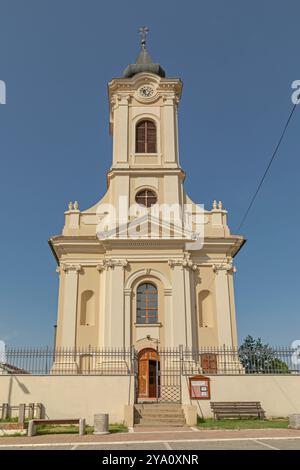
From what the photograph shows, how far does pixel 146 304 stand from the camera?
26.3m

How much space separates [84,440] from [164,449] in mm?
3150

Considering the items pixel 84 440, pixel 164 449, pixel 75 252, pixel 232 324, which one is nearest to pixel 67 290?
pixel 75 252

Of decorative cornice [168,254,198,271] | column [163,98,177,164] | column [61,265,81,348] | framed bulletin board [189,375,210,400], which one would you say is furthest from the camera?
column [163,98,177,164]

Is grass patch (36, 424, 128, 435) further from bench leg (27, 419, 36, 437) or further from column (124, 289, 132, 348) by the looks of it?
column (124, 289, 132, 348)

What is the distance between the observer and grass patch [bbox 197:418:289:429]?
15.7m

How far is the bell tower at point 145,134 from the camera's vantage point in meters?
29.6

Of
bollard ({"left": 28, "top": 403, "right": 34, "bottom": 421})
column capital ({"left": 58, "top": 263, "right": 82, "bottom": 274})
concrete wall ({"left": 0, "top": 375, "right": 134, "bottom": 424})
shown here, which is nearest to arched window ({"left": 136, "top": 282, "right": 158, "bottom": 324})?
column capital ({"left": 58, "top": 263, "right": 82, "bottom": 274})

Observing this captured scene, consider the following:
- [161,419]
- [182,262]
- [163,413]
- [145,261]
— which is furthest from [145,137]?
[161,419]

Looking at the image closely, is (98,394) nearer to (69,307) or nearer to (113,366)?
(113,366)

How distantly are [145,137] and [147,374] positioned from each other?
1541cm

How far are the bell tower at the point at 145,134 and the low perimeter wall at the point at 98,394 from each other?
44.2ft

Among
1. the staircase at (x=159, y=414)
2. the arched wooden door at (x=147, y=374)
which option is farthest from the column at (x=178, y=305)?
the staircase at (x=159, y=414)

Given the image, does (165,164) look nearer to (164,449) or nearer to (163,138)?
(163,138)

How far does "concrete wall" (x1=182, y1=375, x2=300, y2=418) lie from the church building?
6.15 metres
